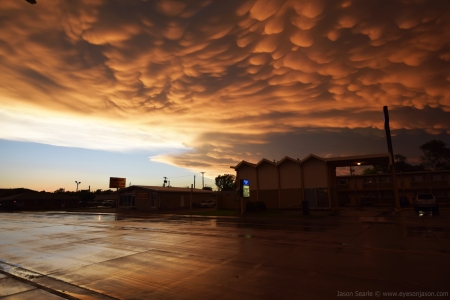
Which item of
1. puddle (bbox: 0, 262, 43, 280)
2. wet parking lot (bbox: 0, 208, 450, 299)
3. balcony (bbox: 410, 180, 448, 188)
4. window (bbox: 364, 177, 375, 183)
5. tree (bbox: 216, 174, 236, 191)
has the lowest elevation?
puddle (bbox: 0, 262, 43, 280)

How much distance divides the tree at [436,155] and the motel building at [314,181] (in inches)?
1608

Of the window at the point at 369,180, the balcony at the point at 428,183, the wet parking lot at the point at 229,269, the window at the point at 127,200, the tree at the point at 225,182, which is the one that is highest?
the tree at the point at 225,182

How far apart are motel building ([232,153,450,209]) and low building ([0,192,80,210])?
6269 cm

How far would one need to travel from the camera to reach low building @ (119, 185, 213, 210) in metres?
50.0

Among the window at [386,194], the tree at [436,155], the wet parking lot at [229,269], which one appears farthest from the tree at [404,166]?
the wet parking lot at [229,269]

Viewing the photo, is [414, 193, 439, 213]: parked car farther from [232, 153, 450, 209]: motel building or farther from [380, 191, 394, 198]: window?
[380, 191, 394, 198]: window

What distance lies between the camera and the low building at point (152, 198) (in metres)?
50.0

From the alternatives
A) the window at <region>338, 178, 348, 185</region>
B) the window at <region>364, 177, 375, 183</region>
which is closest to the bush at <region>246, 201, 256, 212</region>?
the window at <region>338, 178, 348, 185</region>

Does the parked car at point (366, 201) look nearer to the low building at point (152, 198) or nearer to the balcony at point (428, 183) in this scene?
the balcony at point (428, 183)

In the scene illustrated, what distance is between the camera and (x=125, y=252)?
10516 mm

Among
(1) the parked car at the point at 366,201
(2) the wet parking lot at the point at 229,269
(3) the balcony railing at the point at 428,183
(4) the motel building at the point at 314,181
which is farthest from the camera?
(1) the parked car at the point at 366,201

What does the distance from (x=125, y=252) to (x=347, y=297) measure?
821 cm

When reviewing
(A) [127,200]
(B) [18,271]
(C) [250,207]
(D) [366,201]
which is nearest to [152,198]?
(A) [127,200]

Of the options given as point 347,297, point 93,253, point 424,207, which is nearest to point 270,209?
point 424,207
